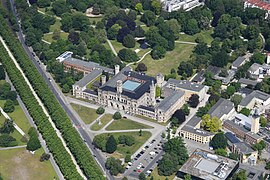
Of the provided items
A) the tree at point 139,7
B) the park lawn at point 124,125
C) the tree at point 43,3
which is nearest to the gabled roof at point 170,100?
the park lawn at point 124,125

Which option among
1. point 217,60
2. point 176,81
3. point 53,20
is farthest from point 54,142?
point 53,20

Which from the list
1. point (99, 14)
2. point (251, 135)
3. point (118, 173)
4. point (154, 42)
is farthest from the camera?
point (99, 14)

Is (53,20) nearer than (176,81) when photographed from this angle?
No

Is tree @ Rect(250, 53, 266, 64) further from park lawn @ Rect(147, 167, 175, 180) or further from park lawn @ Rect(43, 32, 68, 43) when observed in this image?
park lawn @ Rect(43, 32, 68, 43)

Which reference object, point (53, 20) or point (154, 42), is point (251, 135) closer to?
point (154, 42)

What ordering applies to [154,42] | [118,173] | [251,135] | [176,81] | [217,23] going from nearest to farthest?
1. [118,173]
2. [251,135]
3. [176,81]
4. [154,42]
5. [217,23]

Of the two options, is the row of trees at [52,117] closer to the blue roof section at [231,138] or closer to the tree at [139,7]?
the blue roof section at [231,138]

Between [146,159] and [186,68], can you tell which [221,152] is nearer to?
[146,159]
